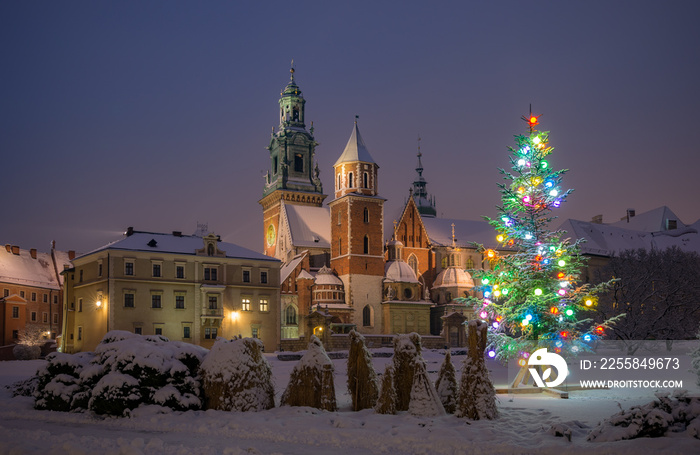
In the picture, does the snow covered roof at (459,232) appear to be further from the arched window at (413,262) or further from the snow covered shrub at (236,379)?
the snow covered shrub at (236,379)

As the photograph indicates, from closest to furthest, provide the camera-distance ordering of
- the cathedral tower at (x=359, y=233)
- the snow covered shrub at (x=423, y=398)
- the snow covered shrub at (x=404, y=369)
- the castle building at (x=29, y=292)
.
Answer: the snow covered shrub at (x=423, y=398) < the snow covered shrub at (x=404, y=369) < the castle building at (x=29, y=292) < the cathedral tower at (x=359, y=233)

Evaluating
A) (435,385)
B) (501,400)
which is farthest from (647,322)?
(435,385)

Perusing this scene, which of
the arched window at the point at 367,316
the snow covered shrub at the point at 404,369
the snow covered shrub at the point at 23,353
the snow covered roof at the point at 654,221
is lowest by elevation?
the snow covered shrub at the point at 23,353

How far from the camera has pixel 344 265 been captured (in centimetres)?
7075

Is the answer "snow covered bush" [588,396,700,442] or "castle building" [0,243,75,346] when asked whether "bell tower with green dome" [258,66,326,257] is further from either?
"snow covered bush" [588,396,700,442]

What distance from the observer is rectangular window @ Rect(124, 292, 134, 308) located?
5141cm

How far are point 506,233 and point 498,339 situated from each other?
3.94 m

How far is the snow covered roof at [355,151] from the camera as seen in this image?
73500 millimetres

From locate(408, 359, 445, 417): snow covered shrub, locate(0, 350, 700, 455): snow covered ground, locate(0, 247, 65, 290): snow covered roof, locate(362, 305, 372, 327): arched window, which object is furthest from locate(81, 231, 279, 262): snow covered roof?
locate(408, 359, 445, 417): snow covered shrub

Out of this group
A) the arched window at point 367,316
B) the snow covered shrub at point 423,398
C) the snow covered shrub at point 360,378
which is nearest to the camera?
the snow covered shrub at point 423,398

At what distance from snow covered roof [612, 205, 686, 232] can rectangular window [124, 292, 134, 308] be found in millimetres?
69994

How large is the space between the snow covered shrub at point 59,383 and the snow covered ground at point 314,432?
18.5 inches

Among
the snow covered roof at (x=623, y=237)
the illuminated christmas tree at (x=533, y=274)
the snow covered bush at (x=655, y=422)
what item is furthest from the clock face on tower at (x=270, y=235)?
the snow covered bush at (x=655, y=422)

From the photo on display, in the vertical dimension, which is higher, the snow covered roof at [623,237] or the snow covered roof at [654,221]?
the snow covered roof at [654,221]
